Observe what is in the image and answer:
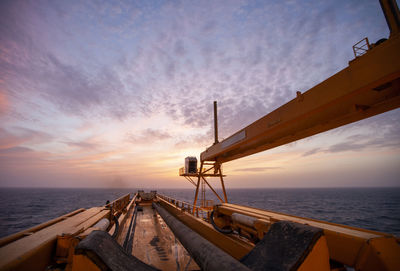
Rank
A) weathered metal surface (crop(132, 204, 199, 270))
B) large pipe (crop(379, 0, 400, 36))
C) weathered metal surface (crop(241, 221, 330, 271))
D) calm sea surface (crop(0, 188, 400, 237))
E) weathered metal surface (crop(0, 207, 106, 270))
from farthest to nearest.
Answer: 1. calm sea surface (crop(0, 188, 400, 237))
2. weathered metal surface (crop(132, 204, 199, 270))
3. large pipe (crop(379, 0, 400, 36))
4. weathered metal surface (crop(241, 221, 330, 271))
5. weathered metal surface (crop(0, 207, 106, 270))

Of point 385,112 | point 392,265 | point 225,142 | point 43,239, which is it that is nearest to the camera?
point 43,239

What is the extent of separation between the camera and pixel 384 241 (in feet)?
8.11

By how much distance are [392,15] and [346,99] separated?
169 centimetres

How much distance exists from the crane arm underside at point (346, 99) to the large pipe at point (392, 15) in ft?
2.38

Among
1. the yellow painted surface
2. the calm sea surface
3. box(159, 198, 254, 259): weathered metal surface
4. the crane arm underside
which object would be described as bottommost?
the calm sea surface

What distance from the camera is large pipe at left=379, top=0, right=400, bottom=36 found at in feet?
10.5

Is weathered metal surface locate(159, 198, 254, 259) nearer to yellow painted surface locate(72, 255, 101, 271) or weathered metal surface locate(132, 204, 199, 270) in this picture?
weathered metal surface locate(132, 204, 199, 270)

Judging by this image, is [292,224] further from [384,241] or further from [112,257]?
[112,257]

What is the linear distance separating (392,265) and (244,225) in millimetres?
3159

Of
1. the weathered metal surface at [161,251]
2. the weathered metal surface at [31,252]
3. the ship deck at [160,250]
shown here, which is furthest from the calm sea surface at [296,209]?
the weathered metal surface at [31,252]

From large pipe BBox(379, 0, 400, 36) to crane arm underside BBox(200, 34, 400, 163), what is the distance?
2.38 ft

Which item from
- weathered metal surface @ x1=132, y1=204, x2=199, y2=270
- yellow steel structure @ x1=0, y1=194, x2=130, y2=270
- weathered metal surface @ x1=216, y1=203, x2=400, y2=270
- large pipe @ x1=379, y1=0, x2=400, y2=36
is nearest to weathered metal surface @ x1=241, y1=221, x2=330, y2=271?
weathered metal surface @ x1=216, y1=203, x2=400, y2=270

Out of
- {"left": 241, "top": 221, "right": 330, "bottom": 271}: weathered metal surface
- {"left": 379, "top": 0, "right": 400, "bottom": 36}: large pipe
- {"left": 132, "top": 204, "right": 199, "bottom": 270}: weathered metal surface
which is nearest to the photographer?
{"left": 241, "top": 221, "right": 330, "bottom": 271}: weathered metal surface

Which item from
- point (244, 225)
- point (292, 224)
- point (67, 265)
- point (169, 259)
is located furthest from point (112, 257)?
point (244, 225)
